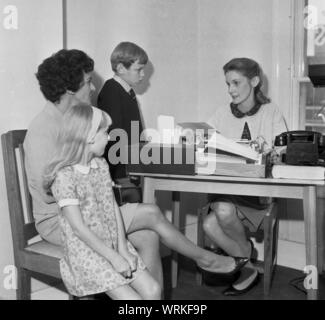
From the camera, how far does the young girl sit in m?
1.60

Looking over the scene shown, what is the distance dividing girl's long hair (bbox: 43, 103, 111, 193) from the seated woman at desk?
1017 millimetres

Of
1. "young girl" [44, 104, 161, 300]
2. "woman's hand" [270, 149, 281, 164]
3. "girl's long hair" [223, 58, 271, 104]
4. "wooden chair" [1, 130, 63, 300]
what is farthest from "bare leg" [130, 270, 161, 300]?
"girl's long hair" [223, 58, 271, 104]

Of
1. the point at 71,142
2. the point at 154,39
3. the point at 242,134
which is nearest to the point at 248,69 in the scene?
the point at 242,134

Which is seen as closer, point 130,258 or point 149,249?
point 130,258

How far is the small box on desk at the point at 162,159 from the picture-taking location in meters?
2.01

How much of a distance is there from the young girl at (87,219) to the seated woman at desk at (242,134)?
0.83 meters

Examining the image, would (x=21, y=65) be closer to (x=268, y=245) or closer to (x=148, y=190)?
(x=148, y=190)

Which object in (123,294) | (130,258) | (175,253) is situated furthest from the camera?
(175,253)

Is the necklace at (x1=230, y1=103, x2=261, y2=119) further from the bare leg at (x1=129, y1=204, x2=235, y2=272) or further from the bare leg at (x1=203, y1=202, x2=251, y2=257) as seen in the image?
the bare leg at (x1=129, y1=204, x2=235, y2=272)

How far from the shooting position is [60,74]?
201 cm

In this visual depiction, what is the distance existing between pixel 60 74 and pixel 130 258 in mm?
826

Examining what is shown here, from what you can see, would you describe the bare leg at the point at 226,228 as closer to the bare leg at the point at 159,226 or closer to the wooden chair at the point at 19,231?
the bare leg at the point at 159,226

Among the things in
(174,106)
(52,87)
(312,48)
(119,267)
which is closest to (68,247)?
(119,267)
